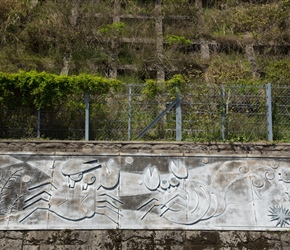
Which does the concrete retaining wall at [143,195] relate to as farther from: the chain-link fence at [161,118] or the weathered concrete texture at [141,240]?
the chain-link fence at [161,118]

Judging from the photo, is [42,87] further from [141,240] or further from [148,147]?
[141,240]

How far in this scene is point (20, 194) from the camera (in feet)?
19.6

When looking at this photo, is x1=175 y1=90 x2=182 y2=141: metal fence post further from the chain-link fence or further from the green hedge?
the green hedge

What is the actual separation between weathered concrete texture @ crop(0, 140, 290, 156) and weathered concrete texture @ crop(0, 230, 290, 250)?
1.43 m

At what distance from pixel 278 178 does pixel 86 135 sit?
11.6 feet

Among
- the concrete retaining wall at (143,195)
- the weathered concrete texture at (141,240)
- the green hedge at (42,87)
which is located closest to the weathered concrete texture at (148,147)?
the concrete retaining wall at (143,195)

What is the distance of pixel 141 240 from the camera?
5738 millimetres

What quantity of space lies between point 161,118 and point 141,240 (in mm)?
2313

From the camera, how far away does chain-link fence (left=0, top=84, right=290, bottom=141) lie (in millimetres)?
6797

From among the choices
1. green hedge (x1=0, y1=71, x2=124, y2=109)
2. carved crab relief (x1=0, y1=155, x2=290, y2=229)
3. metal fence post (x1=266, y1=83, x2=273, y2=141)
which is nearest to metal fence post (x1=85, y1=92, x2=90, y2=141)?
green hedge (x1=0, y1=71, x2=124, y2=109)

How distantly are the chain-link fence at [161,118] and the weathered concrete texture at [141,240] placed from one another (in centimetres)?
180

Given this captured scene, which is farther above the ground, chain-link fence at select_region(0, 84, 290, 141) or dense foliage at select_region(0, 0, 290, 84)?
dense foliage at select_region(0, 0, 290, 84)

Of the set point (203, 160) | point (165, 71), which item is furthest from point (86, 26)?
point (203, 160)

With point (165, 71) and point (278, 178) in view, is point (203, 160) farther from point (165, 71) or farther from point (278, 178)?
point (165, 71)
